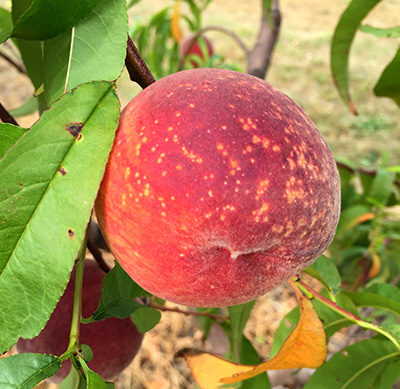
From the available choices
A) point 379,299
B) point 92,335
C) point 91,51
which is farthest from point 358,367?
point 91,51

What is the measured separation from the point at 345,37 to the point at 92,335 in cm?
73

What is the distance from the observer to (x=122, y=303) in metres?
0.63

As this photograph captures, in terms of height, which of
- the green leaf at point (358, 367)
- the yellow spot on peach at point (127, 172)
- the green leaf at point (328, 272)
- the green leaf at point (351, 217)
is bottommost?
the green leaf at point (351, 217)

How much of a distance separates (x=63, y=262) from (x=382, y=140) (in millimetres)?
2925

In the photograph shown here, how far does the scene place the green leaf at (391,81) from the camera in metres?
0.83

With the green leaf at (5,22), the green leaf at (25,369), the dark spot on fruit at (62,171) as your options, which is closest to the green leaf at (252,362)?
the green leaf at (25,369)

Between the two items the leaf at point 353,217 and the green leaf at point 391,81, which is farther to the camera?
the leaf at point 353,217

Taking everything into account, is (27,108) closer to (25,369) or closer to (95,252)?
(95,252)

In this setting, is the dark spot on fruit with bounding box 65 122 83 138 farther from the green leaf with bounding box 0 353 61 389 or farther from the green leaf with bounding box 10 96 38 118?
the green leaf with bounding box 10 96 38 118

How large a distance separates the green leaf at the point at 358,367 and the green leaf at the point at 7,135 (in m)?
0.59

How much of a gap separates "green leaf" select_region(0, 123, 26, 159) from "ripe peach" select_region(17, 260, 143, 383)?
0.33m

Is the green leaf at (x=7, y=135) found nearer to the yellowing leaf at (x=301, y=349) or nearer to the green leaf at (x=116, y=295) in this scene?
the green leaf at (x=116, y=295)

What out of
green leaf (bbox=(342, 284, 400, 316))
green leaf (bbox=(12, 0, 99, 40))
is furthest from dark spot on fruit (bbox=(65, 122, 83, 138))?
green leaf (bbox=(342, 284, 400, 316))

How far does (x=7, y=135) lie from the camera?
46 centimetres
